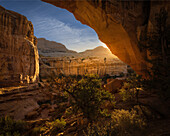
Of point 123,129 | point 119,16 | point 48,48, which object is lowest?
point 123,129

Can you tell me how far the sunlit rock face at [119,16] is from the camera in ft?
25.6

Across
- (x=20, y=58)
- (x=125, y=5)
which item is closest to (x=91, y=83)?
(x=125, y=5)

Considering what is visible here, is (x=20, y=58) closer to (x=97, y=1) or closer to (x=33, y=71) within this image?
(x=33, y=71)

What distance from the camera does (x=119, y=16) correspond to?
816 cm

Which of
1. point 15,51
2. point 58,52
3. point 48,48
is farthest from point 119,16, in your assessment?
point 48,48

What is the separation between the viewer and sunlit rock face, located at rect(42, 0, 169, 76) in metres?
7.80

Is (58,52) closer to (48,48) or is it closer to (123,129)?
(48,48)

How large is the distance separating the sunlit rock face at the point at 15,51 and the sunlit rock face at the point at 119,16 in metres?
17.3

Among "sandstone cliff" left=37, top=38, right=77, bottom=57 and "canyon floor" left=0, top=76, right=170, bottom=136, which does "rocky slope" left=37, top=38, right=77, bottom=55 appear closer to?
"sandstone cliff" left=37, top=38, right=77, bottom=57

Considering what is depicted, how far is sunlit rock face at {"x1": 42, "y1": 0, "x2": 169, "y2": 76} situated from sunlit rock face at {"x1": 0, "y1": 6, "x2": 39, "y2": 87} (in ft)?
56.9

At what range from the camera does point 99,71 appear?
42.8 metres

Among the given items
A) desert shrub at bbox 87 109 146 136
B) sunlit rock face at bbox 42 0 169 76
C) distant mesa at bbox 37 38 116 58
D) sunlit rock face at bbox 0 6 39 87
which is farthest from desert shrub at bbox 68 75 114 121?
distant mesa at bbox 37 38 116 58

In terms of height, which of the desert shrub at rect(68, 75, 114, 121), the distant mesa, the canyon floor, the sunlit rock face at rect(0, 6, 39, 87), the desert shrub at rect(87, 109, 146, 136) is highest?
the distant mesa

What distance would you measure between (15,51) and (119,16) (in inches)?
899
